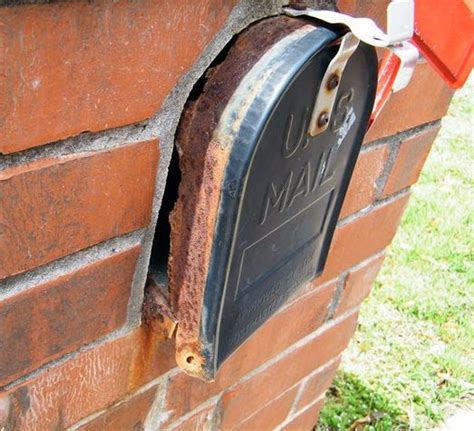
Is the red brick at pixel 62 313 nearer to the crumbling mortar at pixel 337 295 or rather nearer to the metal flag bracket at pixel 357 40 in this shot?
the metal flag bracket at pixel 357 40

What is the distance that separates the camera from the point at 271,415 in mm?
1295

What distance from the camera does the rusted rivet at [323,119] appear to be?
602 mm

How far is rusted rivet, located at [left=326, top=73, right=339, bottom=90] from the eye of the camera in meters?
0.58

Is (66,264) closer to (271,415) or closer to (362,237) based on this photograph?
(362,237)

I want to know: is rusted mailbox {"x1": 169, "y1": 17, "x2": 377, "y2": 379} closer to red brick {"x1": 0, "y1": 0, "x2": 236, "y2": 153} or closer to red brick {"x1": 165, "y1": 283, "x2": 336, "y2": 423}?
red brick {"x1": 0, "y1": 0, "x2": 236, "y2": 153}

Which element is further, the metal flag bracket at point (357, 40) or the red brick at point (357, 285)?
the red brick at point (357, 285)

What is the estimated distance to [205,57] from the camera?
60cm

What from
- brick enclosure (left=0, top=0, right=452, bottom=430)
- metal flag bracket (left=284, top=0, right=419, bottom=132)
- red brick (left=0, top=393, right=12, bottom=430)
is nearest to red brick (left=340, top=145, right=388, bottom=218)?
brick enclosure (left=0, top=0, right=452, bottom=430)

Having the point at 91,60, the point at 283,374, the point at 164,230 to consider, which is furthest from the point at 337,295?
the point at 91,60

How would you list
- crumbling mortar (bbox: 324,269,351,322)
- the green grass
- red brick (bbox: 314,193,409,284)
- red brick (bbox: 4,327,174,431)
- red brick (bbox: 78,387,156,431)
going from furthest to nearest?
the green grass, crumbling mortar (bbox: 324,269,351,322), red brick (bbox: 314,193,409,284), red brick (bbox: 78,387,156,431), red brick (bbox: 4,327,174,431)

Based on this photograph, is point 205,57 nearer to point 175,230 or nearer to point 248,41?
point 248,41

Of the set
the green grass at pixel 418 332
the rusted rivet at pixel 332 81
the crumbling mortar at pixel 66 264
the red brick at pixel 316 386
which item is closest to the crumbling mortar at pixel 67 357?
the crumbling mortar at pixel 66 264

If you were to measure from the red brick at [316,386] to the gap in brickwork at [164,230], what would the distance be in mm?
695

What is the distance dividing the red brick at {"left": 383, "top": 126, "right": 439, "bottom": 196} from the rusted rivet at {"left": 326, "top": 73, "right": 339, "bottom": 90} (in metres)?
0.44
